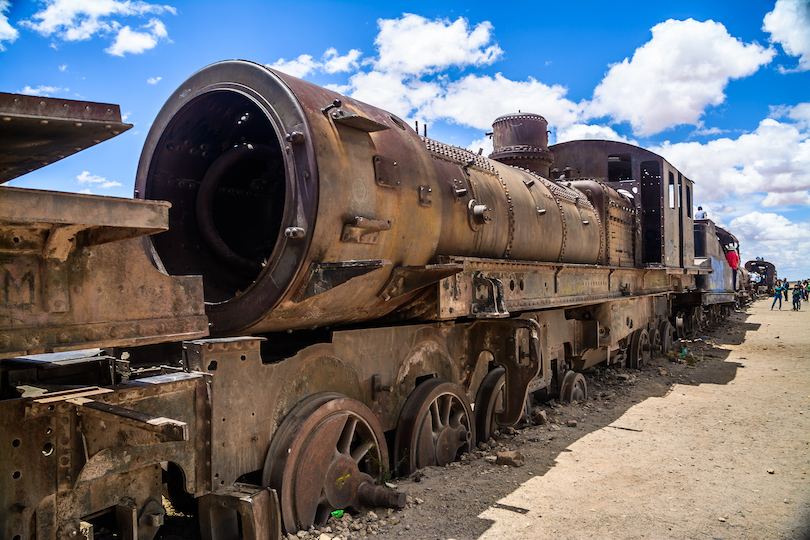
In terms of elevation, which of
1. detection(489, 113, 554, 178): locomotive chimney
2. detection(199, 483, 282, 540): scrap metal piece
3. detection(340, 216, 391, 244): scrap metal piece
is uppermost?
detection(489, 113, 554, 178): locomotive chimney

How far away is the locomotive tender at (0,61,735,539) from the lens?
217 cm

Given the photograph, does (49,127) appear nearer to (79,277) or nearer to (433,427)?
(79,277)

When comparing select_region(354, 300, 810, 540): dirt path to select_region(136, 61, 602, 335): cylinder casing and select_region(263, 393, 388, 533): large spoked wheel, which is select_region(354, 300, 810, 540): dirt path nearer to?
select_region(263, 393, 388, 533): large spoked wheel

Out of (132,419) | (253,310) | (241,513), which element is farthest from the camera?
(253,310)

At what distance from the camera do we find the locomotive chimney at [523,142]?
7984 millimetres

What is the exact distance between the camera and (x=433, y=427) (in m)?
4.76

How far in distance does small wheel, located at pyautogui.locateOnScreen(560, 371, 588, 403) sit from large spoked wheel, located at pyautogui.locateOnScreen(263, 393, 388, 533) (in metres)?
4.16

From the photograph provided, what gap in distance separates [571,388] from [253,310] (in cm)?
552

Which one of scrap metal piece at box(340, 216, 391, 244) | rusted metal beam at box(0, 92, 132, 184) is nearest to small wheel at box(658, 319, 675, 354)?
scrap metal piece at box(340, 216, 391, 244)

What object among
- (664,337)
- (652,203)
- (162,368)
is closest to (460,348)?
(162,368)

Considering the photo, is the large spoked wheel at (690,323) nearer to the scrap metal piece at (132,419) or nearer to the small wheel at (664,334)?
the small wheel at (664,334)

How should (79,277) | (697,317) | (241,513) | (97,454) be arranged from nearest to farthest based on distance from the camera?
(79,277)
(97,454)
(241,513)
(697,317)

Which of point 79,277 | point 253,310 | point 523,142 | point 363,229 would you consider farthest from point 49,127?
point 523,142

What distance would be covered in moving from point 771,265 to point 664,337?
134ft
